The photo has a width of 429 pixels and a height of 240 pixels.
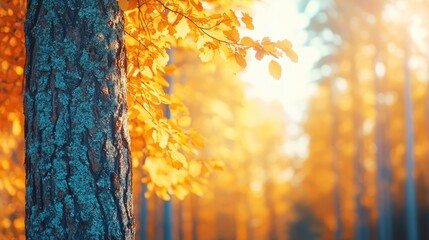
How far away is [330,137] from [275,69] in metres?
21.7

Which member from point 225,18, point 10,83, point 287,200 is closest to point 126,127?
point 225,18

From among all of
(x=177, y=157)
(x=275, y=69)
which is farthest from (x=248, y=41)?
(x=177, y=157)

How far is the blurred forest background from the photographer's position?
14.0 meters

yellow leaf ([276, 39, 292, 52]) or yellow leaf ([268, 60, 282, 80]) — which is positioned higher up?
yellow leaf ([276, 39, 292, 52])

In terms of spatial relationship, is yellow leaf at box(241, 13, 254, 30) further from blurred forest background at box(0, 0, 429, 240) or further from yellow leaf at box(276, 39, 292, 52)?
blurred forest background at box(0, 0, 429, 240)

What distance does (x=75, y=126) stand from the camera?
2729 millimetres

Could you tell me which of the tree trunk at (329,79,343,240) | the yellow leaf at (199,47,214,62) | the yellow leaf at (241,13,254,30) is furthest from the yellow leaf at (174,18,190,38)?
the tree trunk at (329,79,343,240)

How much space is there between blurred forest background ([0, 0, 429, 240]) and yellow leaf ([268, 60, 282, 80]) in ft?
8.23

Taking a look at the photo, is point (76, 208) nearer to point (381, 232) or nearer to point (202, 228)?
point (381, 232)

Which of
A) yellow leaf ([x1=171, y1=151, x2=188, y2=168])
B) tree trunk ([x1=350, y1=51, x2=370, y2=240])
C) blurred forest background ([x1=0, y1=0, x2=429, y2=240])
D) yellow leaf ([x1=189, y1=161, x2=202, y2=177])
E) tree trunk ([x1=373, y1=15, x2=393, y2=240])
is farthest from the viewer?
tree trunk ([x1=350, y1=51, x2=370, y2=240])

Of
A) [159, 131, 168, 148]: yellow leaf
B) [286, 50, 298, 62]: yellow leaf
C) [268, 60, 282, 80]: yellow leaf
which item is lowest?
[159, 131, 168, 148]: yellow leaf

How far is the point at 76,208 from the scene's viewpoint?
8.82ft

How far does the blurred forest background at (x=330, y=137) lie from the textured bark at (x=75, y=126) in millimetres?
1682

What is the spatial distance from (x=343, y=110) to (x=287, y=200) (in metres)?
12.5
